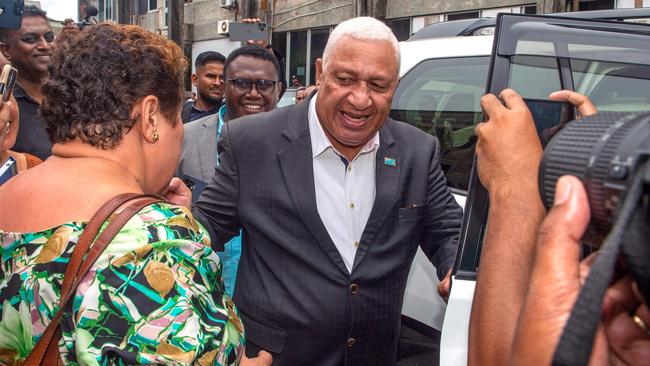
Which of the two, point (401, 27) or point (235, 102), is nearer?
point (235, 102)

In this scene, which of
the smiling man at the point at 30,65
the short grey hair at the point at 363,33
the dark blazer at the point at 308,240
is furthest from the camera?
the smiling man at the point at 30,65

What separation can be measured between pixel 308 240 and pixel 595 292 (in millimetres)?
1476

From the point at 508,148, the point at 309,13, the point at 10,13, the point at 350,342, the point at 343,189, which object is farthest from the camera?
the point at 309,13

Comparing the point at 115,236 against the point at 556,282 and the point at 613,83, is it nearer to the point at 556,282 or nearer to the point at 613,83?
the point at 556,282

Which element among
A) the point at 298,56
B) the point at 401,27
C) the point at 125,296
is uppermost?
the point at 401,27

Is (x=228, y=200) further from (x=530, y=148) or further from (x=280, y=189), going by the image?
(x=530, y=148)

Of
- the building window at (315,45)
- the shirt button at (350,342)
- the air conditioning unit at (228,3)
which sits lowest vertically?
the shirt button at (350,342)

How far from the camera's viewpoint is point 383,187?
7.44 feet

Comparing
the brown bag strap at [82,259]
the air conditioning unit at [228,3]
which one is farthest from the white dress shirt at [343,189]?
the air conditioning unit at [228,3]

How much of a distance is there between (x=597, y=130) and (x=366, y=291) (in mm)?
1337

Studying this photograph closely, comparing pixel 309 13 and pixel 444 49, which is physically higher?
pixel 309 13

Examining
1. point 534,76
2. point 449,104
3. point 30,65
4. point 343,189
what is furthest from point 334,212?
point 30,65

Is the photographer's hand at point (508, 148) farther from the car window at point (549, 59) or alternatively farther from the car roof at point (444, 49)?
the car roof at point (444, 49)

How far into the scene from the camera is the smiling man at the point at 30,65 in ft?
9.92
